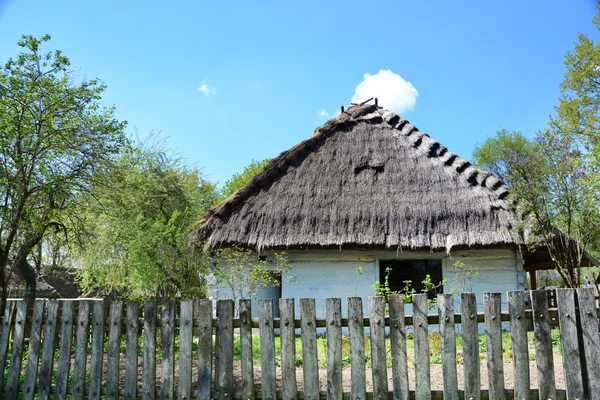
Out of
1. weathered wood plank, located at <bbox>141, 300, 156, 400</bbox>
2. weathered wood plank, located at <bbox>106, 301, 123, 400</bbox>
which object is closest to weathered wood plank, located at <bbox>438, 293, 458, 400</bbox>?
weathered wood plank, located at <bbox>141, 300, 156, 400</bbox>

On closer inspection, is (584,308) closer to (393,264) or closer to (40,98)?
(40,98)

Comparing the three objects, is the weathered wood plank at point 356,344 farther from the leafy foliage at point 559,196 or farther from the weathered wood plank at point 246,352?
the leafy foliage at point 559,196

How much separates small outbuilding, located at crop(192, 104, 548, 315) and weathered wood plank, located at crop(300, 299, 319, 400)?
253 inches

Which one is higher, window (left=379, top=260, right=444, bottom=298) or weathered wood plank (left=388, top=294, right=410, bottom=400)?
window (left=379, top=260, right=444, bottom=298)

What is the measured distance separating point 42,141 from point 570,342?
6601 mm

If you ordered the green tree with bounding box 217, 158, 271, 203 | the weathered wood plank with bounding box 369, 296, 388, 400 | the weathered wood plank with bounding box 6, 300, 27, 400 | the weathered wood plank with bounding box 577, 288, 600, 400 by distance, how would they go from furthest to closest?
the green tree with bounding box 217, 158, 271, 203 < the weathered wood plank with bounding box 6, 300, 27, 400 < the weathered wood plank with bounding box 369, 296, 388, 400 < the weathered wood plank with bounding box 577, 288, 600, 400

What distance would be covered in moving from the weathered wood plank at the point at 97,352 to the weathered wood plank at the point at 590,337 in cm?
413

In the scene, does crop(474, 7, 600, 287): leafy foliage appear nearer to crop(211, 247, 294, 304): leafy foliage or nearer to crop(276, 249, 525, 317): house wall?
crop(276, 249, 525, 317): house wall

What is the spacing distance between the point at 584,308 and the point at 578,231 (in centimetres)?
684

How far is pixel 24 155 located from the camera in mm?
6520

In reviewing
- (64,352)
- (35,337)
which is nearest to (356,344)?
(64,352)

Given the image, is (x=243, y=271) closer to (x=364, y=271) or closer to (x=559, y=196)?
(x=364, y=271)

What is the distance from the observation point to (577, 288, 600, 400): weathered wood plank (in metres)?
3.89

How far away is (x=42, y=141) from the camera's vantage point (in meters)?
6.62
